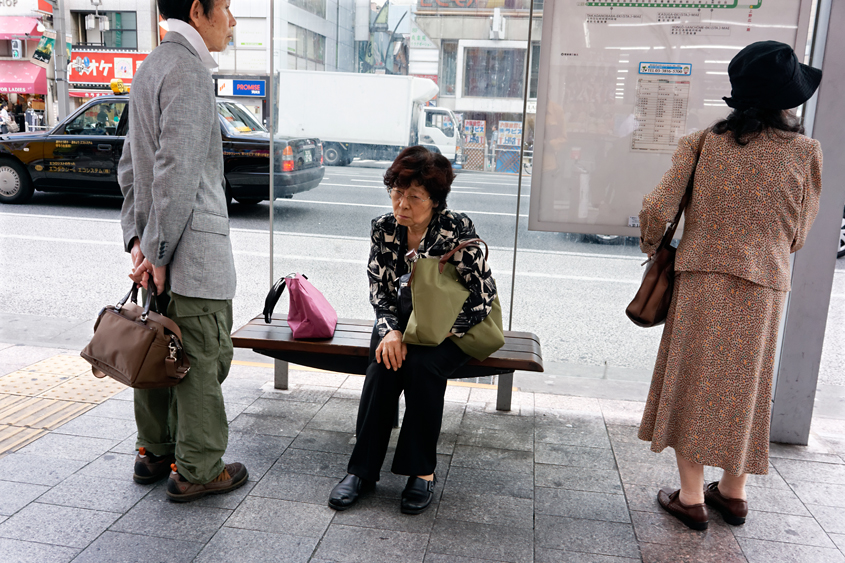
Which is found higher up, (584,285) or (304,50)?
(304,50)

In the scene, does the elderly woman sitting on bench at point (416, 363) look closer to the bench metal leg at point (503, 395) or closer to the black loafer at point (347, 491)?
the black loafer at point (347, 491)

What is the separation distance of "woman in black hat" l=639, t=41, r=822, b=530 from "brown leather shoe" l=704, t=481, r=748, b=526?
0.43ft

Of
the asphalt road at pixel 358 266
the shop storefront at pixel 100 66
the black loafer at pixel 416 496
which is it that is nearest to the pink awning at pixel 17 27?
the shop storefront at pixel 100 66

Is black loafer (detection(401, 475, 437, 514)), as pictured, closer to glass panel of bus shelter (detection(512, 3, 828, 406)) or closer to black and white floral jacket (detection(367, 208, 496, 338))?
black and white floral jacket (detection(367, 208, 496, 338))

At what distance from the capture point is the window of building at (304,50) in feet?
11.6

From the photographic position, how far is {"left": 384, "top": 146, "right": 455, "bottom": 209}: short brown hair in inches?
102

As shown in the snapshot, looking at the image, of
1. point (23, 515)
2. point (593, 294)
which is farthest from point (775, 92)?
point (593, 294)

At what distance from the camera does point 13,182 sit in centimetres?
1044

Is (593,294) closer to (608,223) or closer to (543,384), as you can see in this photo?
(543,384)

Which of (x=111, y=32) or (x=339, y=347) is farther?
(x=111, y=32)

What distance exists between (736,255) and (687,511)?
0.99 meters

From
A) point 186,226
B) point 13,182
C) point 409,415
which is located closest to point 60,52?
point 13,182

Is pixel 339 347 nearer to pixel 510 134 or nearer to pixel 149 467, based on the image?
pixel 149 467

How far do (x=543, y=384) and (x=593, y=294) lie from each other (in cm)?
237
